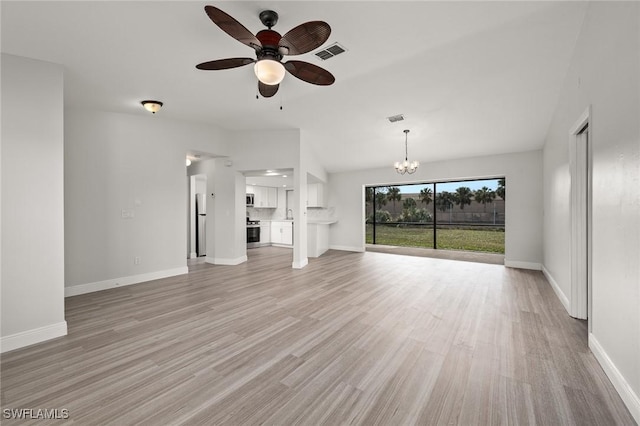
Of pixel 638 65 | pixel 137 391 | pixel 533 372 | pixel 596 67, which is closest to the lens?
pixel 638 65

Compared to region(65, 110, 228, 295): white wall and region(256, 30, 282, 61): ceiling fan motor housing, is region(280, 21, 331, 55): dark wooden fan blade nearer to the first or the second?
region(256, 30, 282, 61): ceiling fan motor housing

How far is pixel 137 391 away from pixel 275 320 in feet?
4.47

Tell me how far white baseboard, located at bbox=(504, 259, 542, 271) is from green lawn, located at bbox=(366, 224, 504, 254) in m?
2.70

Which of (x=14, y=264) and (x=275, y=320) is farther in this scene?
(x=275, y=320)

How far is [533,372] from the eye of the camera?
1.98 meters

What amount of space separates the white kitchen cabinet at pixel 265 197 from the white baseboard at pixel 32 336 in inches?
260

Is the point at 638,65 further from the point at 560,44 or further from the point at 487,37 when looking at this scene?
the point at 560,44

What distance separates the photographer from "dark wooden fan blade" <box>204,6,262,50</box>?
1.72 metres

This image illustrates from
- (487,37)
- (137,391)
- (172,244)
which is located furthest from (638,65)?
(172,244)

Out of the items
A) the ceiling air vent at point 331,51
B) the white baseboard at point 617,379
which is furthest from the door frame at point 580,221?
the ceiling air vent at point 331,51

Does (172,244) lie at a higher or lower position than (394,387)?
higher

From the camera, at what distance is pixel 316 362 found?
6.93 ft

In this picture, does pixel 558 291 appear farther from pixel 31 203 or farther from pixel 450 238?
pixel 31 203

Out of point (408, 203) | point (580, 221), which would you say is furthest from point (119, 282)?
point (408, 203)
